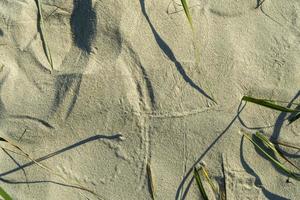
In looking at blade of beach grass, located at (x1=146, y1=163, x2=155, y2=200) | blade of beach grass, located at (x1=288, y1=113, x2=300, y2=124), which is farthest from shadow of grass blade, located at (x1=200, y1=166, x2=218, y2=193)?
blade of beach grass, located at (x1=288, y1=113, x2=300, y2=124)

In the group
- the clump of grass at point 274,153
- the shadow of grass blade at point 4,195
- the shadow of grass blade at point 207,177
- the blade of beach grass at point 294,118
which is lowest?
the shadow of grass blade at point 4,195

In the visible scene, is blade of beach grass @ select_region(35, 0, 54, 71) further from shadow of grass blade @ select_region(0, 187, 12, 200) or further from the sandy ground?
shadow of grass blade @ select_region(0, 187, 12, 200)

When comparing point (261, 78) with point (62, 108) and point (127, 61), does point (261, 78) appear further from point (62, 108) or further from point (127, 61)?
point (62, 108)

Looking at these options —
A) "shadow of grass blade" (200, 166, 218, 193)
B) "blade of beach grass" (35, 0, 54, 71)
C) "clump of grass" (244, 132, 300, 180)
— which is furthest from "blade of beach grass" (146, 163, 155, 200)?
"blade of beach grass" (35, 0, 54, 71)

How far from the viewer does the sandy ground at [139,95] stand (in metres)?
1.34

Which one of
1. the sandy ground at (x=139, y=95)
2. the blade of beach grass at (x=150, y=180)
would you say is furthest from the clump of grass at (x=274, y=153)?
the blade of beach grass at (x=150, y=180)

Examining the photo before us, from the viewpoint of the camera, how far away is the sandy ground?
52.8 inches

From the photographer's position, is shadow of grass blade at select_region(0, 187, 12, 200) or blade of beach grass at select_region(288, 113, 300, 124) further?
blade of beach grass at select_region(288, 113, 300, 124)

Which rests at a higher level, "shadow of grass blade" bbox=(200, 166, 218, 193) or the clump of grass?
the clump of grass

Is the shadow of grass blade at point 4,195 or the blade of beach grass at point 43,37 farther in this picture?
the blade of beach grass at point 43,37

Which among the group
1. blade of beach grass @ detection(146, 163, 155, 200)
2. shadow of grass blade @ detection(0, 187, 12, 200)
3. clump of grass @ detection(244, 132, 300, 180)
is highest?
clump of grass @ detection(244, 132, 300, 180)

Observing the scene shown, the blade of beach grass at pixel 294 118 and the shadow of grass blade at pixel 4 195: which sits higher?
the blade of beach grass at pixel 294 118

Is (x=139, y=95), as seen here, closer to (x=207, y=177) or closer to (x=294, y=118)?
(x=207, y=177)

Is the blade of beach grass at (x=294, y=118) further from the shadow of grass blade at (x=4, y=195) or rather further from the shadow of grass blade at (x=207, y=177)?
the shadow of grass blade at (x=4, y=195)
